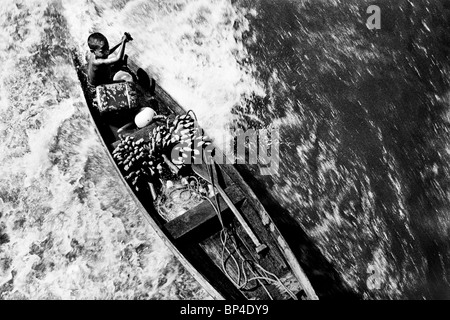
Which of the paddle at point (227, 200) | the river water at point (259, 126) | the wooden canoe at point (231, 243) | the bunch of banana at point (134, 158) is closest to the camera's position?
the wooden canoe at point (231, 243)

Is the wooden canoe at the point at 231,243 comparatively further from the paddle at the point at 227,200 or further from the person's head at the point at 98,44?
the person's head at the point at 98,44

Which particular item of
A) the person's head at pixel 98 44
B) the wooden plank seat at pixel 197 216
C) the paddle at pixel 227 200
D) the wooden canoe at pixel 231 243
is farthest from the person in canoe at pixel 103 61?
the wooden plank seat at pixel 197 216

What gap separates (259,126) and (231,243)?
2.47 metres

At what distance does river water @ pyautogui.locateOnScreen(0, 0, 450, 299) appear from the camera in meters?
7.12

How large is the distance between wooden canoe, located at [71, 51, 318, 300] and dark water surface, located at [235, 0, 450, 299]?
1.14 m

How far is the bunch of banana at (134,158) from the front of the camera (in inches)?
258

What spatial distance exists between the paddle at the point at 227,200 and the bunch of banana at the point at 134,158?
0.63 meters

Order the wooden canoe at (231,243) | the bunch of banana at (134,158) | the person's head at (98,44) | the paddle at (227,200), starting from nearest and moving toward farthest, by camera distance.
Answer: the wooden canoe at (231,243), the paddle at (227,200), the bunch of banana at (134,158), the person's head at (98,44)

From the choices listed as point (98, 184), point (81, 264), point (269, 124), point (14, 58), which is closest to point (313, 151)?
point (269, 124)

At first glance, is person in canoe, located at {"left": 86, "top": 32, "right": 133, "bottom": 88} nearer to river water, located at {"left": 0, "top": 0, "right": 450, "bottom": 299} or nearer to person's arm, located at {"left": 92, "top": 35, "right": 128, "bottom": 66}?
person's arm, located at {"left": 92, "top": 35, "right": 128, "bottom": 66}

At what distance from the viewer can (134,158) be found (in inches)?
258

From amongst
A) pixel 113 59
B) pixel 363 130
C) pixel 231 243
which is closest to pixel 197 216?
pixel 231 243

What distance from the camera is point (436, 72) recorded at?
812 centimetres

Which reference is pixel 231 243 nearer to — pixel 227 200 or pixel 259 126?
pixel 227 200
